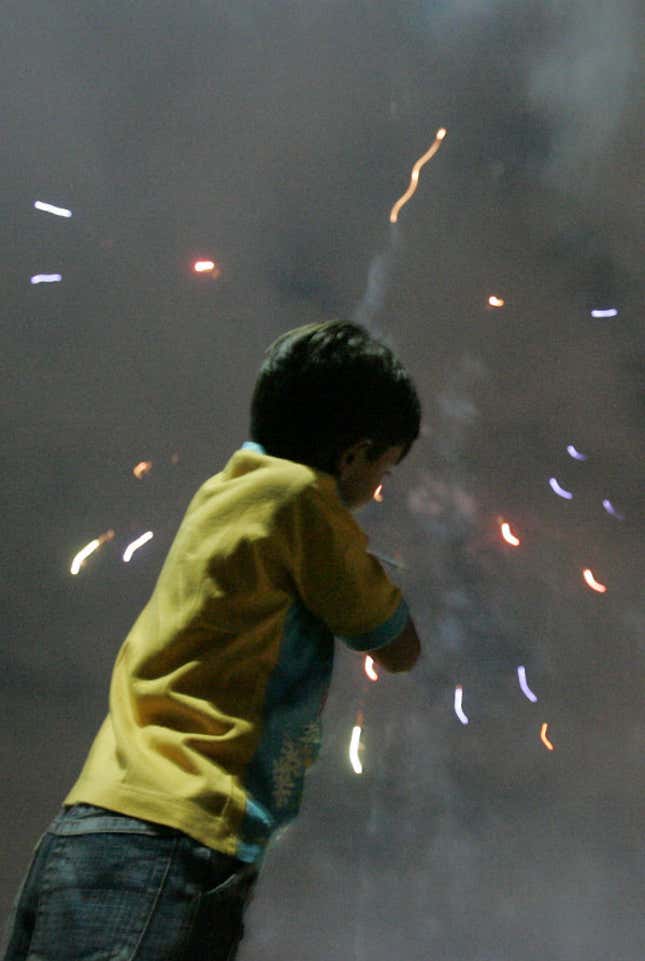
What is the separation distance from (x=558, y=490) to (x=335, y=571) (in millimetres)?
1774

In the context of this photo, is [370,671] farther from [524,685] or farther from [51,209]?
[51,209]

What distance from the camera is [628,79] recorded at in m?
2.28

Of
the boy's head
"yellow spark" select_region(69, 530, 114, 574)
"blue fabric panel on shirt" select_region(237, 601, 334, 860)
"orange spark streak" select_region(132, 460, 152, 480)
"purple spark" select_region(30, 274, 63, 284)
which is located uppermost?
the boy's head

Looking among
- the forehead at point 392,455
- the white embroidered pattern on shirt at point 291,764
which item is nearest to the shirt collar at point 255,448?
the forehead at point 392,455

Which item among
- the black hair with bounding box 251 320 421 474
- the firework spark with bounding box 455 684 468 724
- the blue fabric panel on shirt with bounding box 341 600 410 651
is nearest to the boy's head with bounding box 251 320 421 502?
the black hair with bounding box 251 320 421 474

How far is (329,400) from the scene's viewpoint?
0.85 meters

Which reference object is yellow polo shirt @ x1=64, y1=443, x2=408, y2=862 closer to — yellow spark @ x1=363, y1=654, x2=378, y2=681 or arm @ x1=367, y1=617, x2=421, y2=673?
arm @ x1=367, y1=617, x2=421, y2=673

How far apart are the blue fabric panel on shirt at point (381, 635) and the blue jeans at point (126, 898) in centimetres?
19

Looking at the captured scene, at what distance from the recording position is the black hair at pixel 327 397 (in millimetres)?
849

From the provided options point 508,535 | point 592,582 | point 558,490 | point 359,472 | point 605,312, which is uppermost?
point 359,472

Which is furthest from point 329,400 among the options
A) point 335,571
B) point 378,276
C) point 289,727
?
point 378,276

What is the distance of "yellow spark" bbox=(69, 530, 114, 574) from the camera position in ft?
6.73

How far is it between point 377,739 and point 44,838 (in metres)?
1.87

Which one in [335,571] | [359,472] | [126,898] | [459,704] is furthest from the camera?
[459,704]
